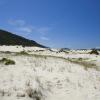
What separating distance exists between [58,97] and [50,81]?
2.06 m

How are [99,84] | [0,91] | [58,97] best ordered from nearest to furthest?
[0,91] < [58,97] < [99,84]

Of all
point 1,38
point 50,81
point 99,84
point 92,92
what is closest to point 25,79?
point 50,81

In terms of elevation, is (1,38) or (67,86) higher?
(1,38)

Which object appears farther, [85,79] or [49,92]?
[85,79]

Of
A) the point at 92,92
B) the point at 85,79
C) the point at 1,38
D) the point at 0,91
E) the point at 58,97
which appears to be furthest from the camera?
the point at 1,38

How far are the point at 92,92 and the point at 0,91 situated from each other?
449 cm

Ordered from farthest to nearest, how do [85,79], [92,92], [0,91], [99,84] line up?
[85,79] < [99,84] < [92,92] < [0,91]

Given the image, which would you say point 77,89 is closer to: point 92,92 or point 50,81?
point 92,92

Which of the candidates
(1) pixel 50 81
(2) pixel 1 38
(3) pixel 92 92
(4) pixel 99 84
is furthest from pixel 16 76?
(2) pixel 1 38

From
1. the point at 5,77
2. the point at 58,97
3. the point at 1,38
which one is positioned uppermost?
the point at 1,38

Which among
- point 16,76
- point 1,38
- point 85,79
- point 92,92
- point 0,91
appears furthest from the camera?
point 1,38

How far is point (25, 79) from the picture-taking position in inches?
412

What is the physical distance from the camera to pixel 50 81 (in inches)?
436

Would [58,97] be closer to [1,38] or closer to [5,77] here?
[5,77]
